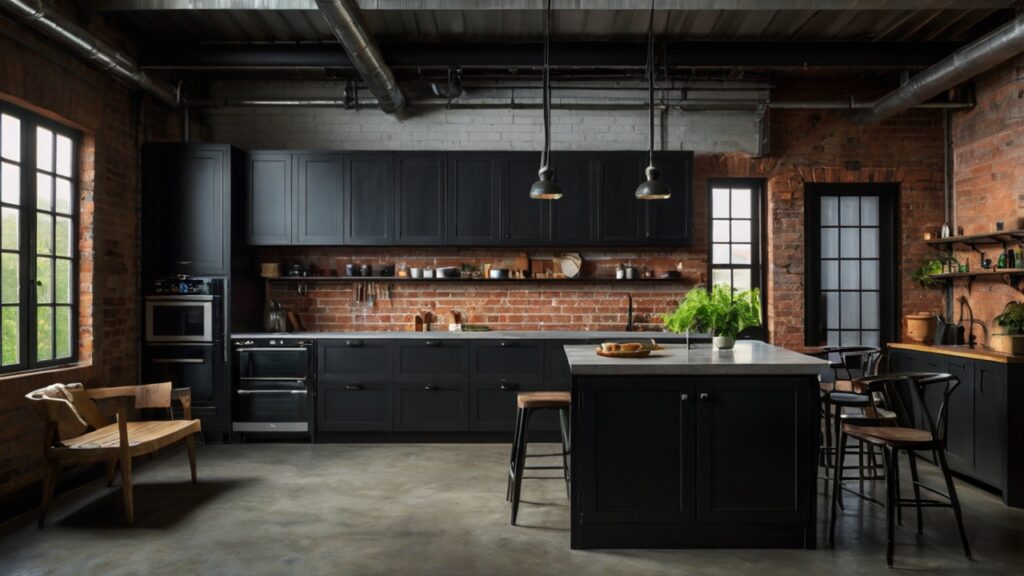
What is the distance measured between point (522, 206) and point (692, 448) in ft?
11.9

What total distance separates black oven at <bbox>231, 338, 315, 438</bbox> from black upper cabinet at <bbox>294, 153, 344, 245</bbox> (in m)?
1.15

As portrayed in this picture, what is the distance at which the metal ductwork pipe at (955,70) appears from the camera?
200 inches

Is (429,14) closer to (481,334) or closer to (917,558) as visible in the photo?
(481,334)

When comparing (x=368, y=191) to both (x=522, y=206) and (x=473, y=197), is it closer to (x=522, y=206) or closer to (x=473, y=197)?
(x=473, y=197)

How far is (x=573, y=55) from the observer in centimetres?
617

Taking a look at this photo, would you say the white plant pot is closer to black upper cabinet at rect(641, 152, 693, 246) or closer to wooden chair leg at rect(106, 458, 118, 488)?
black upper cabinet at rect(641, 152, 693, 246)

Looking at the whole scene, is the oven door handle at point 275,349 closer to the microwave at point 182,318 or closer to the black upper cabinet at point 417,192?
the microwave at point 182,318

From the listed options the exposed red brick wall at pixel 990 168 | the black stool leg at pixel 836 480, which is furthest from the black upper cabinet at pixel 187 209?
the exposed red brick wall at pixel 990 168

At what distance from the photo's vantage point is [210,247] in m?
6.41

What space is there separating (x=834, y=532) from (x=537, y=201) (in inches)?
160

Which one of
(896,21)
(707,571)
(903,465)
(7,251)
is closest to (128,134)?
(7,251)

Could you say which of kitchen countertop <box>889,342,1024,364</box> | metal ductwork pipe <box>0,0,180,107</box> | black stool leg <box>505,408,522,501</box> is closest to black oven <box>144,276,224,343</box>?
metal ductwork pipe <box>0,0,180,107</box>

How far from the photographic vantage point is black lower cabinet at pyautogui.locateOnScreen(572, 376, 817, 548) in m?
3.74

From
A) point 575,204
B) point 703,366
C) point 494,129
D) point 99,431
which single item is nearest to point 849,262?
point 575,204
